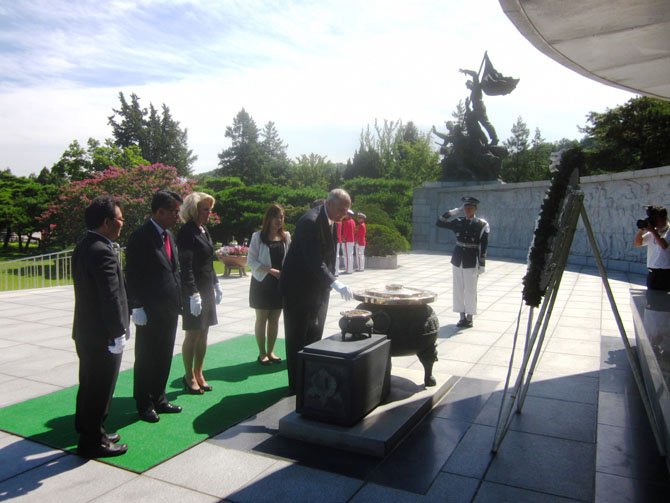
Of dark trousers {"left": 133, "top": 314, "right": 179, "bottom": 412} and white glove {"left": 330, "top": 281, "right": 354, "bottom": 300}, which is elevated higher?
white glove {"left": 330, "top": 281, "right": 354, "bottom": 300}

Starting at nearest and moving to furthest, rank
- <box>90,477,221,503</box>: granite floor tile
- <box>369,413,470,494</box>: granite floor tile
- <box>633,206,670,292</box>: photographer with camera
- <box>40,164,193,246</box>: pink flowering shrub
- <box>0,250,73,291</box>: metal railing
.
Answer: <box>90,477,221,503</box>: granite floor tile, <box>369,413,470,494</box>: granite floor tile, <box>633,206,670,292</box>: photographer with camera, <box>0,250,73,291</box>: metal railing, <box>40,164,193,246</box>: pink flowering shrub

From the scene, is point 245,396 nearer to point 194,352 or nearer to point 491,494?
point 194,352

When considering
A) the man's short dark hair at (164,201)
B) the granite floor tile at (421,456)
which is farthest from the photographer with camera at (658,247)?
the man's short dark hair at (164,201)

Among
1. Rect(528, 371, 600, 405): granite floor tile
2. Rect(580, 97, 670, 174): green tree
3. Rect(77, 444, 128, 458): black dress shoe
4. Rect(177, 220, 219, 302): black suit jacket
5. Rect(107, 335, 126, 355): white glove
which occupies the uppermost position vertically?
Rect(580, 97, 670, 174): green tree

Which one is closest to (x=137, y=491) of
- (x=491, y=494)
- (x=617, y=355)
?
(x=491, y=494)

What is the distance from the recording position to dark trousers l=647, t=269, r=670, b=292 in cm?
719

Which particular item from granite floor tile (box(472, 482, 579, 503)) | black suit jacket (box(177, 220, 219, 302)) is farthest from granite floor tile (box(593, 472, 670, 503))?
black suit jacket (box(177, 220, 219, 302))

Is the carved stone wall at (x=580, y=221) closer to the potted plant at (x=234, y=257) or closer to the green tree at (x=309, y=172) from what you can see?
the potted plant at (x=234, y=257)

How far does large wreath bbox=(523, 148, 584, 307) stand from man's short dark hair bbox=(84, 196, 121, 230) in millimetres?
3038

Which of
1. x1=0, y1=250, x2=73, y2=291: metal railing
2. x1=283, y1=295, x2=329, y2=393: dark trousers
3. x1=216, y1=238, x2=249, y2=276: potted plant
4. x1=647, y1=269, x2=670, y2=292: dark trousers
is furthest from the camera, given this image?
x1=216, y1=238, x2=249, y2=276: potted plant

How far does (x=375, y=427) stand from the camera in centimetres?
409

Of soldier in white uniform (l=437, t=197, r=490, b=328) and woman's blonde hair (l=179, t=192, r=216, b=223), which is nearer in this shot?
woman's blonde hair (l=179, t=192, r=216, b=223)

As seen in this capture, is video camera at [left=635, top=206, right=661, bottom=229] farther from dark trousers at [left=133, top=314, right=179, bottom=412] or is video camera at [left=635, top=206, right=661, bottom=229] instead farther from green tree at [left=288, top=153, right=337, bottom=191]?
green tree at [left=288, top=153, right=337, bottom=191]

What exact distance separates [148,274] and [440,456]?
104 inches
